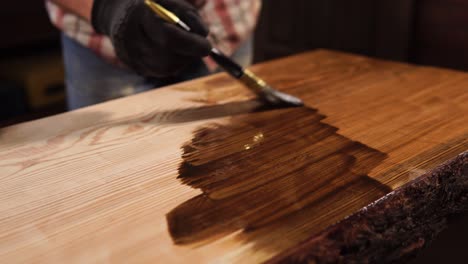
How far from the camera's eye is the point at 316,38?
2.70 m

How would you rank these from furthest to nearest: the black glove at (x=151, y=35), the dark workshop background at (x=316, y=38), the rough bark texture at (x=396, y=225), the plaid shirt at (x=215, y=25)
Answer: the dark workshop background at (x=316, y=38), the plaid shirt at (x=215, y=25), the black glove at (x=151, y=35), the rough bark texture at (x=396, y=225)

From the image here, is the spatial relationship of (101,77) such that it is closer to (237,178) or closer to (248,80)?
(248,80)

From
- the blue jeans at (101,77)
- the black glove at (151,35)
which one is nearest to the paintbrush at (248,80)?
the black glove at (151,35)

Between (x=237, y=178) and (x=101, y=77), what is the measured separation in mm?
944

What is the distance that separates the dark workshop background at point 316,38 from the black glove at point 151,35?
48 cm

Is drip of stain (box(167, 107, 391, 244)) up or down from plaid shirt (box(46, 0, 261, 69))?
down

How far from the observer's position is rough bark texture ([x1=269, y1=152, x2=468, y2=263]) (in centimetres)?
69

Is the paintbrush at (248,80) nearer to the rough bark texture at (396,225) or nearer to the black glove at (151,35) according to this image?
the black glove at (151,35)

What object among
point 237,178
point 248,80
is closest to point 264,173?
point 237,178

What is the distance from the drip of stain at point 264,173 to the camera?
0.75 m

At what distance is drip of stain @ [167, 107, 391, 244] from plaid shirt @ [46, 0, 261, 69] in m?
0.64

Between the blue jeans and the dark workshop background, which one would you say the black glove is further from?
the dark workshop background

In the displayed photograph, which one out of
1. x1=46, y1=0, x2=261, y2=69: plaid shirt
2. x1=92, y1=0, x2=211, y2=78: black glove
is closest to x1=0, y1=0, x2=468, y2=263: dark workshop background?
x1=46, y1=0, x2=261, y2=69: plaid shirt

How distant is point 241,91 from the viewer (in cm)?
134
